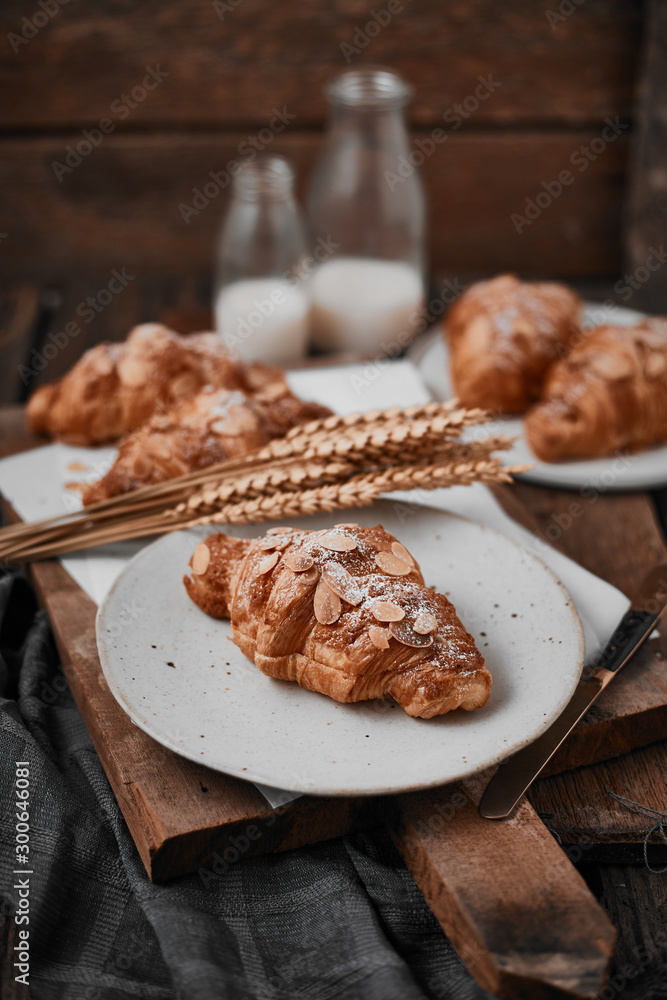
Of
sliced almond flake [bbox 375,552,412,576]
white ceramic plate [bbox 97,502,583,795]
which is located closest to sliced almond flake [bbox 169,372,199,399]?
white ceramic plate [bbox 97,502,583,795]

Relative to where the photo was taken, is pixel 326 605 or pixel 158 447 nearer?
pixel 326 605

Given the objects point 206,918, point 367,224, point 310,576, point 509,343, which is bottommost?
point 206,918

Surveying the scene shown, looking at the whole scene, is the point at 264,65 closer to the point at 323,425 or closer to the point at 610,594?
the point at 323,425

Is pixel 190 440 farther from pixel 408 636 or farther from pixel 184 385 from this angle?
pixel 408 636

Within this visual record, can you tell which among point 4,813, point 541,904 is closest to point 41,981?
point 4,813

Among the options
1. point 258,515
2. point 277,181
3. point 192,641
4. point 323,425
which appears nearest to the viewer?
point 192,641

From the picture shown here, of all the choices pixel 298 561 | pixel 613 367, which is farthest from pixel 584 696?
pixel 613 367
